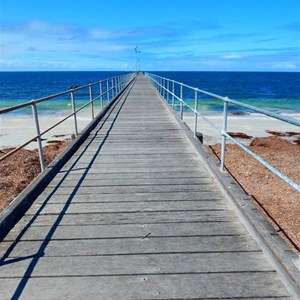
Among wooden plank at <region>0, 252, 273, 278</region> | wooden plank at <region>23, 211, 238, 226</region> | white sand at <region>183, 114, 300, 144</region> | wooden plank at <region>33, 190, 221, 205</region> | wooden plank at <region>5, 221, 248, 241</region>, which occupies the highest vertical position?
wooden plank at <region>0, 252, 273, 278</region>

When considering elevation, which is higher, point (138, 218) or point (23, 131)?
point (138, 218)

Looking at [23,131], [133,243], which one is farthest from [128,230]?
[23,131]

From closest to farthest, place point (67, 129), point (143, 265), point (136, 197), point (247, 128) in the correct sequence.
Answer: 1. point (143, 265)
2. point (136, 197)
3. point (67, 129)
4. point (247, 128)

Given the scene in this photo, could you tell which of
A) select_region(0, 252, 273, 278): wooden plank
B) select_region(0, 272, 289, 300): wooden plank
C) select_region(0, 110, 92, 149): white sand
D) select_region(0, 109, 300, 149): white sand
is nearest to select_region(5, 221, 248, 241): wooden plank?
select_region(0, 252, 273, 278): wooden plank

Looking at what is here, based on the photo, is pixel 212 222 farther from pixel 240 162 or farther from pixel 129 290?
pixel 240 162

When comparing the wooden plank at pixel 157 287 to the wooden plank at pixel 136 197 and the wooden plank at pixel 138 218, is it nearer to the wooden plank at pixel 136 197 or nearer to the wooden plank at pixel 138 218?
the wooden plank at pixel 138 218

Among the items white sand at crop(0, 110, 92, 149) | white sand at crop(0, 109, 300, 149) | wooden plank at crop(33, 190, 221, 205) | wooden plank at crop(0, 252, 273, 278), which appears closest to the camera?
wooden plank at crop(0, 252, 273, 278)

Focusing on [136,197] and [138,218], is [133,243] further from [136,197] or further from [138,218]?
[136,197]

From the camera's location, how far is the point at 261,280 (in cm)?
232

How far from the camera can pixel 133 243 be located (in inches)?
111

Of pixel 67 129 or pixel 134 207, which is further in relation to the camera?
pixel 67 129

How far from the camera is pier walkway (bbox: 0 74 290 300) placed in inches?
89.1

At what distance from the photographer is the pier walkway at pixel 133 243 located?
7.43 ft

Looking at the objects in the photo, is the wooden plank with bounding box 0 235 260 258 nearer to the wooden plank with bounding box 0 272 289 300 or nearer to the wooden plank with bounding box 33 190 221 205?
the wooden plank with bounding box 0 272 289 300
